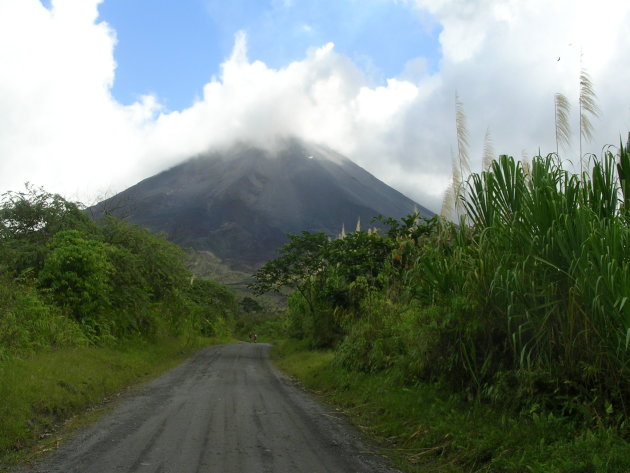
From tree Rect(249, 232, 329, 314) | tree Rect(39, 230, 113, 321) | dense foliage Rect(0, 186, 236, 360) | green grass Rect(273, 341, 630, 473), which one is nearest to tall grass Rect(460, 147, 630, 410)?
green grass Rect(273, 341, 630, 473)

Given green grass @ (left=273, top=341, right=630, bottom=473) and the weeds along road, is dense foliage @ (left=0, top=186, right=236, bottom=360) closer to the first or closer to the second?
the weeds along road

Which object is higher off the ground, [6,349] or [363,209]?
[363,209]

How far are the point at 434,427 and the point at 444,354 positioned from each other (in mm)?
1333

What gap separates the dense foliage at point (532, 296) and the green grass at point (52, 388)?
234 inches

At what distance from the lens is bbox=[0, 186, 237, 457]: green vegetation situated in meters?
9.57

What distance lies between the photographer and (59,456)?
6.46 metres

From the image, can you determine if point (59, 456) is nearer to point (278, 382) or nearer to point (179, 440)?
point (179, 440)

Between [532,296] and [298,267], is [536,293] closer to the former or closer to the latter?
[532,296]

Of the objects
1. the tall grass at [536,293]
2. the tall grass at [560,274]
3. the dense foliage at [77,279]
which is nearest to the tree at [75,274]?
the dense foliage at [77,279]

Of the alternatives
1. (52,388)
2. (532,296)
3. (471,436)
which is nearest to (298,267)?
(52,388)

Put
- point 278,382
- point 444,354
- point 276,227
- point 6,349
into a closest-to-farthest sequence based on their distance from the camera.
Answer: point 444,354 → point 6,349 → point 278,382 → point 276,227

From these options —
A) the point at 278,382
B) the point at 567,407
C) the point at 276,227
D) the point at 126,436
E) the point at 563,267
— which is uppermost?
the point at 276,227

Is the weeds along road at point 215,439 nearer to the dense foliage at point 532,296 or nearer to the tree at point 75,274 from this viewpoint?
the dense foliage at point 532,296

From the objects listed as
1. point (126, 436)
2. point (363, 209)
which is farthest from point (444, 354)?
point (363, 209)
